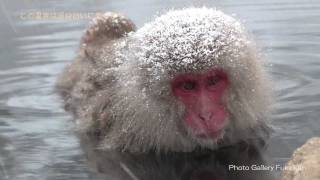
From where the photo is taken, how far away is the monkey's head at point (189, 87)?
4340mm

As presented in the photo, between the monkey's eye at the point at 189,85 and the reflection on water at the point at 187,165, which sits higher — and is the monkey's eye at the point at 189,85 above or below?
above

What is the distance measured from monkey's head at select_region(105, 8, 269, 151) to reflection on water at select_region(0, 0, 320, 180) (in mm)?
176

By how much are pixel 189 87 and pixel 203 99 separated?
0.41 feet

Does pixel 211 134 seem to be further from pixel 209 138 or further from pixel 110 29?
pixel 110 29

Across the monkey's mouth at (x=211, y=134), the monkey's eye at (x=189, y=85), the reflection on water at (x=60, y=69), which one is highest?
the monkey's eye at (x=189, y=85)

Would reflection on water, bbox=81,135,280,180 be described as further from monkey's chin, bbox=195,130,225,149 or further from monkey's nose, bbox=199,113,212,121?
monkey's nose, bbox=199,113,212,121

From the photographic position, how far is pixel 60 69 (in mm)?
7246

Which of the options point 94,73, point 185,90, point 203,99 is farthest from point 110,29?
point 203,99

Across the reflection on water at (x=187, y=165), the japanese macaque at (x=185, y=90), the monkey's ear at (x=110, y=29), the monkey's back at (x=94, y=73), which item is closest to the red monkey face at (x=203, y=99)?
the japanese macaque at (x=185, y=90)

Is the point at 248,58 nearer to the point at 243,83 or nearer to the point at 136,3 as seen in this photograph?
the point at 243,83

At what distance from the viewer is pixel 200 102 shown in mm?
4305

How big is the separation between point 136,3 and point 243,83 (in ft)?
20.2

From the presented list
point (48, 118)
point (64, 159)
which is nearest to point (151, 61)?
point (64, 159)

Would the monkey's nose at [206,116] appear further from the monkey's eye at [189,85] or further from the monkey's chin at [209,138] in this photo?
the monkey's eye at [189,85]
